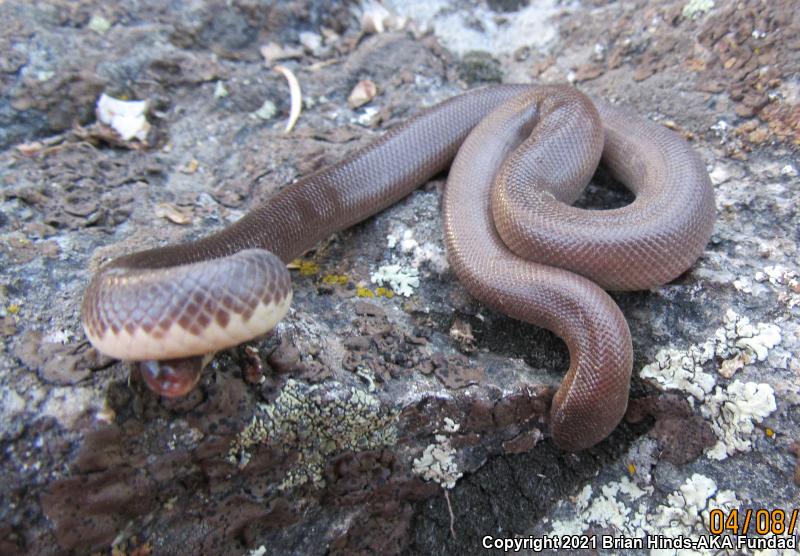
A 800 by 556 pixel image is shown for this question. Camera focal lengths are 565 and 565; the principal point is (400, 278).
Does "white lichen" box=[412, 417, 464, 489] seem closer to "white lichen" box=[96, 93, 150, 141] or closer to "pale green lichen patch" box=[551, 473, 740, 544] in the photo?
"pale green lichen patch" box=[551, 473, 740, 544]

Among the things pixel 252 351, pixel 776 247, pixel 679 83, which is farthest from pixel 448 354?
pixel 679 83

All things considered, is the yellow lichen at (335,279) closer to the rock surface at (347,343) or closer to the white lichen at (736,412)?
the rock surface at (347,343)

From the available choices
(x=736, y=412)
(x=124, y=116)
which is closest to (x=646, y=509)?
(x=736, y=412)

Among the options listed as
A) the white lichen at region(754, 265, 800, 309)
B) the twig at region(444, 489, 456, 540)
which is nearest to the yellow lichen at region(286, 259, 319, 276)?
the twig at region(444, 489, 456, 540)

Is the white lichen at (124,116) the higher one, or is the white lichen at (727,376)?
A: the white lichen at (727,376)

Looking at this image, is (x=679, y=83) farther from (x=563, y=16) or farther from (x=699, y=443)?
(x=699, y=443)

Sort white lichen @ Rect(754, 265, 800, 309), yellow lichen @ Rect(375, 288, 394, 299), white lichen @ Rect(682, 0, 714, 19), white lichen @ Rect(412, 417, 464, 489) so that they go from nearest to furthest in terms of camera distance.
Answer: white lichen @ Rect(412, 417, 464, 489), white lichen @ Rect(754, 265, 800, 309), yellow lichen @ Rect(375, 288, 394, 299), white lichen @ Rect(682, 0, 714, 19)

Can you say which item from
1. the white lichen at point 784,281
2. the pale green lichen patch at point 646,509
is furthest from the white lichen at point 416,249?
the white lichen at point 784,281
